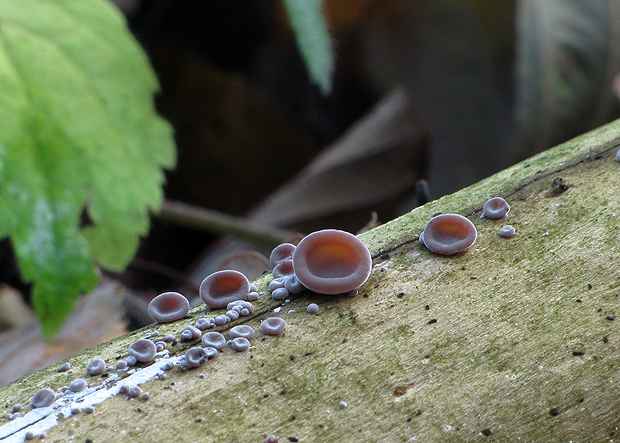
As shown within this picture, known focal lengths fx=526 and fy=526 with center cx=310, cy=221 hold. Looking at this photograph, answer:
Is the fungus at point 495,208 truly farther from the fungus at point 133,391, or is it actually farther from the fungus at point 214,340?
the fungus at point 133,391

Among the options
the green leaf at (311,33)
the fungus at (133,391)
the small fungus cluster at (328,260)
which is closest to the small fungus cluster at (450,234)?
the small fungus cluster at (328,260)

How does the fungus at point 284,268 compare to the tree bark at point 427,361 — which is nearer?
the tree bark at point 427,361

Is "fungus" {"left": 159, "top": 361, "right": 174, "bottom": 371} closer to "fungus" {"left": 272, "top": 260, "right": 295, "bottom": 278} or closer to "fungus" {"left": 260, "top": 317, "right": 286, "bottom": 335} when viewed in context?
"fungus" {"left": 260, "top": 317, "right": 286, "bottom": 335}

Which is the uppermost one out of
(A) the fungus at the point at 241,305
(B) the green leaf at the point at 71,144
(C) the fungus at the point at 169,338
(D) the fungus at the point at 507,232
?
(D) the fungus at the point at 507,232

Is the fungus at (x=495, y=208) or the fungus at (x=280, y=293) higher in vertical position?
the fungus at (x=495, y=208)

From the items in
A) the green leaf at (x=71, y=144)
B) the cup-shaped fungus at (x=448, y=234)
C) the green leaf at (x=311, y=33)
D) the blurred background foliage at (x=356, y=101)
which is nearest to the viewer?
the cup-shaped fungus at (x=448, y=234)

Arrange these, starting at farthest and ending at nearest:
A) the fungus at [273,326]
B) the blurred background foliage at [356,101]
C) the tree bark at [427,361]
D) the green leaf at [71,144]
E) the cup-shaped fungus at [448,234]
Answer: the blurred background foliage at [356,101] → the green leaf at [71,144] → the cup-shaped fungus at [448,234] → the fungus at [273,326] → the tree bark at [427,361]

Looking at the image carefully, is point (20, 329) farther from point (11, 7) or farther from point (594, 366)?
point (594, 366)
